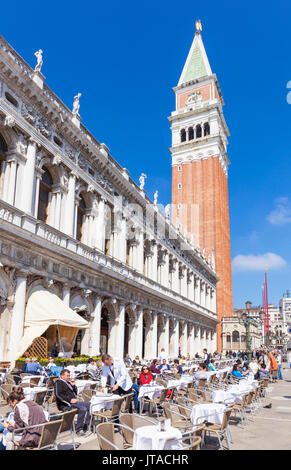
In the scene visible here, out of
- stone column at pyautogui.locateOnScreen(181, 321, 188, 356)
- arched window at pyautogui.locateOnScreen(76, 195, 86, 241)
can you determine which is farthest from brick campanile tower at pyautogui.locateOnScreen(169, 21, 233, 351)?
arched window at pyautogui.locateOnScreen(76, 195, 86, 241)

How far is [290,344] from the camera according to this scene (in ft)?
276

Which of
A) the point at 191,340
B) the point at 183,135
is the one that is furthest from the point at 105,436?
the point at 183,135

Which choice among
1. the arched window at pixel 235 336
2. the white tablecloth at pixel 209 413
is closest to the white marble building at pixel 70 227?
the white tablecloth at pixel 209 413

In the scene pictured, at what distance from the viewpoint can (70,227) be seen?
19531 mm

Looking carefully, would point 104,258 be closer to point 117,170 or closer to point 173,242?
point 117,170

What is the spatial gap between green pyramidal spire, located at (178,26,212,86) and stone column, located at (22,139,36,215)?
5768cm

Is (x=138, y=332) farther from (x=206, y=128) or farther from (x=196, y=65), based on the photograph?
(x=196, y=65)

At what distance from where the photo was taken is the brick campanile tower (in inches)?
2329

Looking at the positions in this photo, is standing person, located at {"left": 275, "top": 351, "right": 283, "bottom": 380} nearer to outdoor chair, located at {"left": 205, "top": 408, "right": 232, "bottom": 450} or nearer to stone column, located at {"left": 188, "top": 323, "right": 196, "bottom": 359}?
stone column, located at {"left": 188, "top": 323, "right": 196, "bottom": 359}

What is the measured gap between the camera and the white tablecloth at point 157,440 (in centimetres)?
477

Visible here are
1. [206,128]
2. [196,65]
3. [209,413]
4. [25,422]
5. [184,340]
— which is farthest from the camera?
[196,65]

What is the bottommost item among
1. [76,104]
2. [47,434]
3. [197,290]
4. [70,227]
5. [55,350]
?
[47,434]

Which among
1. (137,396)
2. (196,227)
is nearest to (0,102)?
(137,396)

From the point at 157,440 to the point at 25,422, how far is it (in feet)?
6.61
